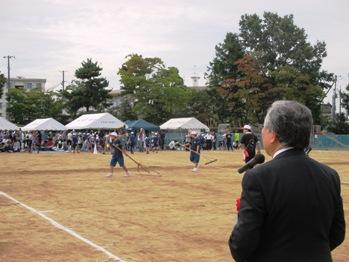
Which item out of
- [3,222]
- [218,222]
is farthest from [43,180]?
[218,222]

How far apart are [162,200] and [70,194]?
2909 millimetres

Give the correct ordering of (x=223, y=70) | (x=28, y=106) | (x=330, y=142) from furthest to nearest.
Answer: (x=28, y=106) → (x=223, y=70) → (x=330, y=142)

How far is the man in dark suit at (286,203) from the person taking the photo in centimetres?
264

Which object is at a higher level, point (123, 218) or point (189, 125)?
point (189, 125)

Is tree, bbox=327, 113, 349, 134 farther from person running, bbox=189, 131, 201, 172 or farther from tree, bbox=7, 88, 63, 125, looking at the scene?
person running, bbox=189, 131, 201, 172

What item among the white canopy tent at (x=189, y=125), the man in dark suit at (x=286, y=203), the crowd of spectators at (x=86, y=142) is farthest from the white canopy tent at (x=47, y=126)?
the man in dark suit at (x=286, y=203)

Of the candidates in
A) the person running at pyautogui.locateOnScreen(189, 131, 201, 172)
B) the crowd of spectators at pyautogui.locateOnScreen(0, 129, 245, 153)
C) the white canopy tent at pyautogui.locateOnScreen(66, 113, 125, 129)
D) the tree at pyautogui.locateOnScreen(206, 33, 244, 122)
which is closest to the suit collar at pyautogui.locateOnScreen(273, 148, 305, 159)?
the person running at pyautogui.locateOnScreen(189, 131, 201, 172)

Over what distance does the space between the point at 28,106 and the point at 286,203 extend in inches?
3087

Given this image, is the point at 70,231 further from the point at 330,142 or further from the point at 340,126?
the point at 340,126

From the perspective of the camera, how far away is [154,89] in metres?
68.9

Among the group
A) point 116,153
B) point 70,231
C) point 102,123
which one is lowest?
point 70,231

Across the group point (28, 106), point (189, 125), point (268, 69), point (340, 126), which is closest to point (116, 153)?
point (189, 125)

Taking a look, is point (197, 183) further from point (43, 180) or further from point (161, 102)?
point (161, 102)

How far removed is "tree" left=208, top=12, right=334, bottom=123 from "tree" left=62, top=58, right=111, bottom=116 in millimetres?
16330
